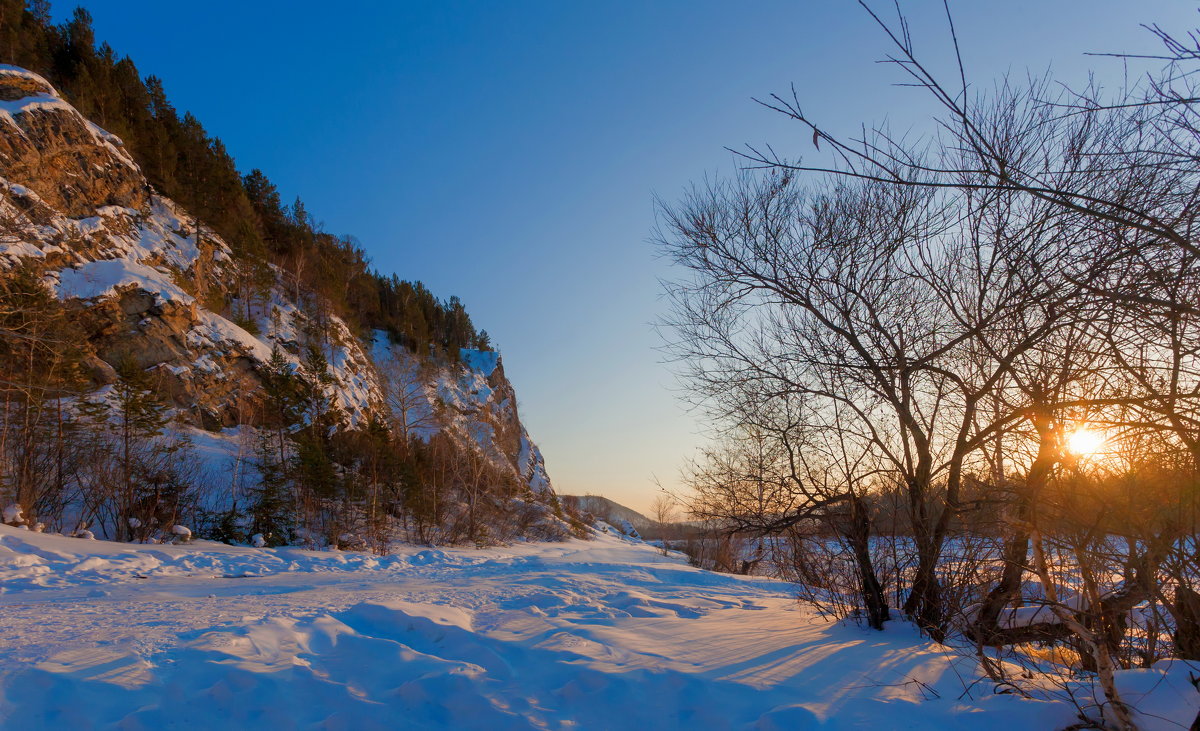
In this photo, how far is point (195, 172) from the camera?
3716 cm

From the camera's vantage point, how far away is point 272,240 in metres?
44.8

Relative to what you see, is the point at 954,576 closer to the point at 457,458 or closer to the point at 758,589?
the point at 758,589

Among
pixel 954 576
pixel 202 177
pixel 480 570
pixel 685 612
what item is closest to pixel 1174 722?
pixel 954 576

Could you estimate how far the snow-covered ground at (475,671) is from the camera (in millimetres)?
3021

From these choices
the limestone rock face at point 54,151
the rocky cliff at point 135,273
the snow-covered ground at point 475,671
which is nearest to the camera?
the snow-covered ground at point 475,671

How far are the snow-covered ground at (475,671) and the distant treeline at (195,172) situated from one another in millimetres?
34188

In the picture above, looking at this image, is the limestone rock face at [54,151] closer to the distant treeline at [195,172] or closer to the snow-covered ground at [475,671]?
the distant treeline at [195,172]

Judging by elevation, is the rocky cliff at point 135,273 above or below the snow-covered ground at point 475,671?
above

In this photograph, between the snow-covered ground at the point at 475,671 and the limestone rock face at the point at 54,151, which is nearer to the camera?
the snow-covered ground at the point at 475,671

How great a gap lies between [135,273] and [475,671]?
28039mm

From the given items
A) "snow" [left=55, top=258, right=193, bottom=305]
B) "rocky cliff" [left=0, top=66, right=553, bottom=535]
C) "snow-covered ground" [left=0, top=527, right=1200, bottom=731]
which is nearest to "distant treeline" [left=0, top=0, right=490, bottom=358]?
"rocky cliff" [left=0, top=66, right=553, bottom=535]

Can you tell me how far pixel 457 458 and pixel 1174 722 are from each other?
29.2 meters

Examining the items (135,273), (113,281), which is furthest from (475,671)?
(135,273)

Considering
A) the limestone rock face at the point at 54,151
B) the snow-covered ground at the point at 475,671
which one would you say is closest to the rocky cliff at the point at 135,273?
the limestone rock face at the point at 54,151
